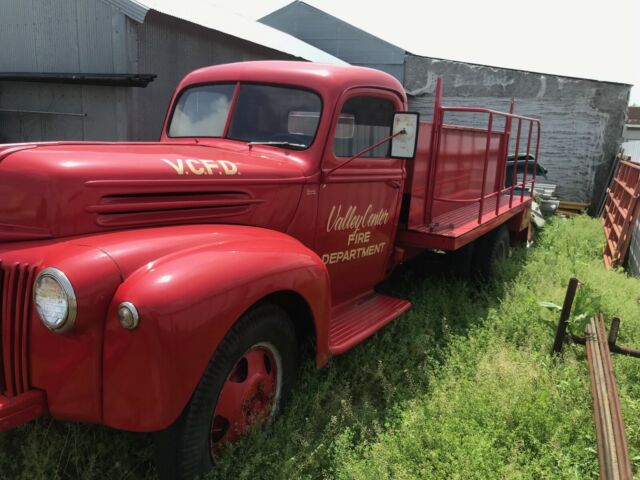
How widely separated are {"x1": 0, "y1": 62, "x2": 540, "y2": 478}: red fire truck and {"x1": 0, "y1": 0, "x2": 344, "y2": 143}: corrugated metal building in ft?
15.7

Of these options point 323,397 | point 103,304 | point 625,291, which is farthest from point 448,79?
point 103,304

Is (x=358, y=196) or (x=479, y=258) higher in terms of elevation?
(x=358, y=196)

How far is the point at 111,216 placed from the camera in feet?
7.79

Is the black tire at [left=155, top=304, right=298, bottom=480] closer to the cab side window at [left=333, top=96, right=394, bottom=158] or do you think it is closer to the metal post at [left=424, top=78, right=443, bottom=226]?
the cab side window at [left=333, top=96, right=394, bottom=158]

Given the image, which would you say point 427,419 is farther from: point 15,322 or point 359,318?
point 15,322

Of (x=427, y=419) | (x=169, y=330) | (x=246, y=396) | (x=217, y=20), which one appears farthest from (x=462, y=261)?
(x=217, y=20)

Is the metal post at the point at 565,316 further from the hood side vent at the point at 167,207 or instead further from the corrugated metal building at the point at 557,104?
the corrugated metal building at the point at 557,104

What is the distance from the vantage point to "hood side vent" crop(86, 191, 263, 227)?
236cm

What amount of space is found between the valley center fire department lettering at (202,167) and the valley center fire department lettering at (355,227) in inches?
32.3

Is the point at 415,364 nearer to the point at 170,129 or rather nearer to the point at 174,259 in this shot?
the point at 174,259

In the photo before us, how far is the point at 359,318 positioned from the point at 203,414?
1.60 metres

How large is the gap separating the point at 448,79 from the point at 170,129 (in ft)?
36.8

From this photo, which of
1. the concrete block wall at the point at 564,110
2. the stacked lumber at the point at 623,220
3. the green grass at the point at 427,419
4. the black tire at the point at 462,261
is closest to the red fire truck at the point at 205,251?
the green grass at the point at 427,419

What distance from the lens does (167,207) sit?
101 inches
